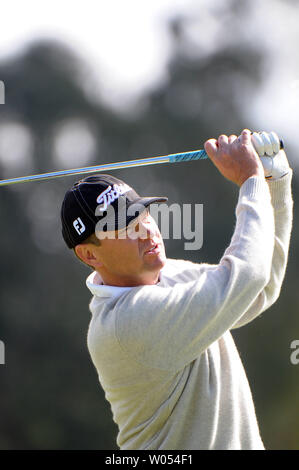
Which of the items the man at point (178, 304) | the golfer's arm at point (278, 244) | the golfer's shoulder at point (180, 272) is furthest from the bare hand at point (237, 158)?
the golfer's shoulder at point (180, 272)

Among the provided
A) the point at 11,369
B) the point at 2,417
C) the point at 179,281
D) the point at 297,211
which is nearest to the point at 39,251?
the point at 11,369

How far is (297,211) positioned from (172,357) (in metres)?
3.13

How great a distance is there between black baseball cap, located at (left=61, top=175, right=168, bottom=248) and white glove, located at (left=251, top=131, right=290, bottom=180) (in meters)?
0.26

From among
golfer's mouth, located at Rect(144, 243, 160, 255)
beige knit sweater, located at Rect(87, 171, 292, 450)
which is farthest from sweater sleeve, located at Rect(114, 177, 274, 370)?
golfer's mouth, located at Rect(144, 243, 160, 255)

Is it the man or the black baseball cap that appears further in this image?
the black baseball cap

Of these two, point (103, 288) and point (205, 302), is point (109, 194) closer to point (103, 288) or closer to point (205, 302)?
point (103, 288)

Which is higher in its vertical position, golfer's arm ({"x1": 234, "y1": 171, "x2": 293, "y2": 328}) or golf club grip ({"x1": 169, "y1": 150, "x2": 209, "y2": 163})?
golf club grip ({"x1": 169, "y1": 150, "x2": 209, "y2": 163})

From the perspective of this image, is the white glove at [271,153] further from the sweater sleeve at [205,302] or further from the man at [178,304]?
the sweater sleeve at [205,302]

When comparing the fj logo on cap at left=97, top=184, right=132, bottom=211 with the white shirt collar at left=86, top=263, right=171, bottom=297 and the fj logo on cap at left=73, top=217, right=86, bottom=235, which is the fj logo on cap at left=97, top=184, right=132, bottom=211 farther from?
the white shirt collar at left=86, top=263, right=171, bottom=297

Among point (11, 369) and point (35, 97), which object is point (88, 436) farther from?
point (35, 97)

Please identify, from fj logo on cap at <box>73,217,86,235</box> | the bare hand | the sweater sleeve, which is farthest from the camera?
fj logo on cap at <box>73,217,86,235</box>

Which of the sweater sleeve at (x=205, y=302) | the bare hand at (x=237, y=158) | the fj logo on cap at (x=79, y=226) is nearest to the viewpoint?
the sweater sleeve at (x=205, y=302)

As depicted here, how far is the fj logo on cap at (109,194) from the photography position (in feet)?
4.82

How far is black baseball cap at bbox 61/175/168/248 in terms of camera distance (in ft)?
4.79
